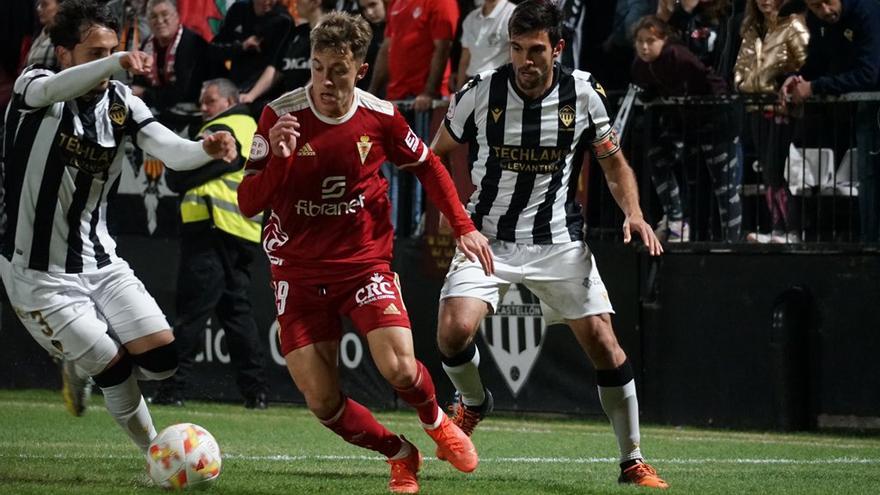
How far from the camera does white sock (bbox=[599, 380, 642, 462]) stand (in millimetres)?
7781

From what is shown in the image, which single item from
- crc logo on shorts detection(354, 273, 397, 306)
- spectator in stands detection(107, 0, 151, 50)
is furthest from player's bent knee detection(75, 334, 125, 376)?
spectator in stands detection(107, 0, 151, 50)

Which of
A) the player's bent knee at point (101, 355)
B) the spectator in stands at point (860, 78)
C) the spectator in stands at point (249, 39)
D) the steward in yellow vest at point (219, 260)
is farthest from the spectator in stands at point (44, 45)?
the spectator in stands at point (860, 78)

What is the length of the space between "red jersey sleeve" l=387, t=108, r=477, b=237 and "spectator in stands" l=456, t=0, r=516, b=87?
4561 millimetres

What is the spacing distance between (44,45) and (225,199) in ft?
6.23

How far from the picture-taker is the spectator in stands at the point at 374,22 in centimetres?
1323

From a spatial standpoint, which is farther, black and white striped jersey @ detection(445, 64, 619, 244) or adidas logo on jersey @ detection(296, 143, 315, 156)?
black and white striped jersey @ detection(445, 64, 619, 244)

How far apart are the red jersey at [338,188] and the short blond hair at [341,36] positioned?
0.33 meters

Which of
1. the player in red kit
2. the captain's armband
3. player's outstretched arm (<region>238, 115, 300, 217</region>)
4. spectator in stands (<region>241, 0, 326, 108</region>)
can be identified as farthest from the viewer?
spectator in stands (<region>241, 0, 326, 108</region>)

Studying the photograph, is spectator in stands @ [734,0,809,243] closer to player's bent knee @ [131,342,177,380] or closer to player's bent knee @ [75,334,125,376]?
player's bent knee @ [131,342,177,380]

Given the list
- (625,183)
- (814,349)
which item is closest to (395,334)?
(625,183)

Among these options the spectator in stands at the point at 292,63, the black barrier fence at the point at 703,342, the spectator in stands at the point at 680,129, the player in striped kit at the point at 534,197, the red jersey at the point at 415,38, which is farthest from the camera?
the spectator in stands at the point at 292,63

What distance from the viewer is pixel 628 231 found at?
775 centimetres

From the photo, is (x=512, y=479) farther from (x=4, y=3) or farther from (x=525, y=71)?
(x=4, y=3)

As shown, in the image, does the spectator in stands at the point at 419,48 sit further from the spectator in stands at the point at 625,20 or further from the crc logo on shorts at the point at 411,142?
the crc logo on shorts at the point at 411,142
